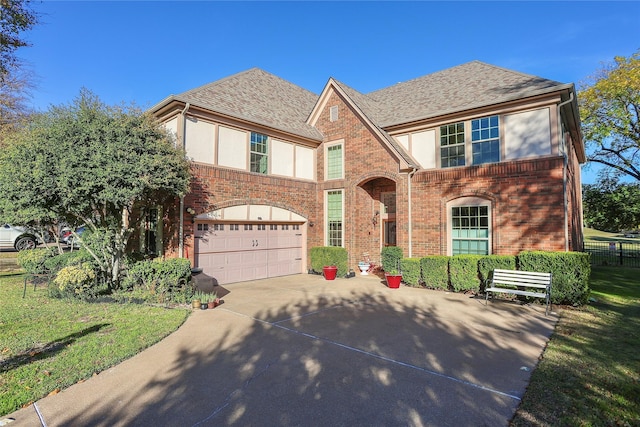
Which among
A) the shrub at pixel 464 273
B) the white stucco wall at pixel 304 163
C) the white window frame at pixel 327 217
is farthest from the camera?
the white stucco wall at pixel 304 163

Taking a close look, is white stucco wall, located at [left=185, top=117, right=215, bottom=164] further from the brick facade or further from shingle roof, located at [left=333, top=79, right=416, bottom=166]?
shingle roof, located at [left=333, top=79, right=416, bottom=166]

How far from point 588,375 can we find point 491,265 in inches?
215

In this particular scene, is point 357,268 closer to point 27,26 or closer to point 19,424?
point 19,424

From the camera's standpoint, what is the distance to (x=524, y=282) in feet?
27.9

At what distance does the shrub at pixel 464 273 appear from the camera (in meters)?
10.0

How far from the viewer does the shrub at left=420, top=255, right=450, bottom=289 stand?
35.1 feet

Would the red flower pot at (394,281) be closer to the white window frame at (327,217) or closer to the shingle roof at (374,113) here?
the white window frame at (327,217)

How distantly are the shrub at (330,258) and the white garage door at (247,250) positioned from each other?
78 centimetres

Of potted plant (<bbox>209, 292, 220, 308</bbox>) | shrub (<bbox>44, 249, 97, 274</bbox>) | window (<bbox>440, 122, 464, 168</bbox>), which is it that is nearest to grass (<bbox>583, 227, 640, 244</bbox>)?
window (<bbox>440, 122, 464, 168</bbox>)

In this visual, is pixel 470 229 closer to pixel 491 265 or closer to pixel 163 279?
pixel 491 265

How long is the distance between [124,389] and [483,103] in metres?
12.3

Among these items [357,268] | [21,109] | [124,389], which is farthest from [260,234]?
[21,109]

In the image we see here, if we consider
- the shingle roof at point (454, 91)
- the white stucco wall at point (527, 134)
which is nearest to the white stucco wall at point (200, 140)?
the shingle roof at point (454, 91)

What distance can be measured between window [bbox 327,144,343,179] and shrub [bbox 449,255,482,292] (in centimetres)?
630
